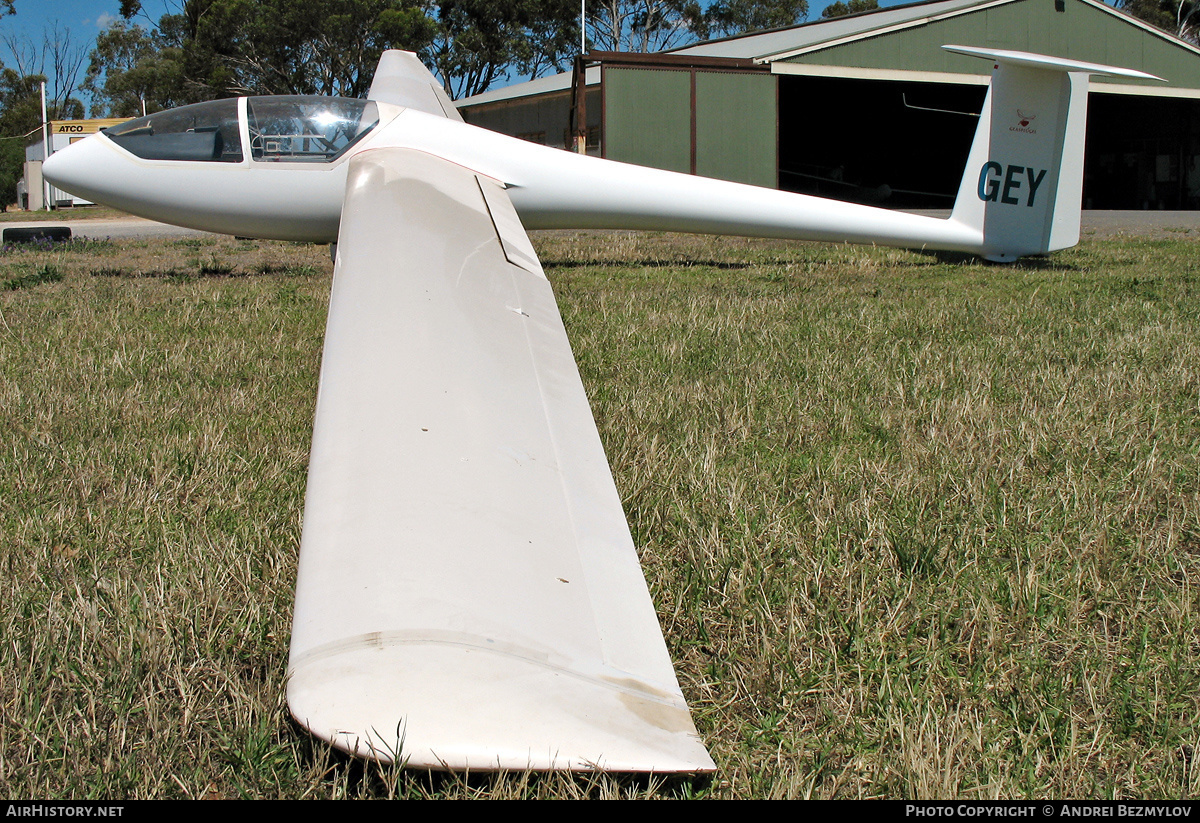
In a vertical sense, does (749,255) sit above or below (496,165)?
below

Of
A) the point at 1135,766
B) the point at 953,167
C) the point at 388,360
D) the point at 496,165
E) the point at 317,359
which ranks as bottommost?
the point at 1135,766

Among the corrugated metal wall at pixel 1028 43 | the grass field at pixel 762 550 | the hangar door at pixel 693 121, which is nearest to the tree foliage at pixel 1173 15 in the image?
the corrugated metal wall at pixel 1028 43

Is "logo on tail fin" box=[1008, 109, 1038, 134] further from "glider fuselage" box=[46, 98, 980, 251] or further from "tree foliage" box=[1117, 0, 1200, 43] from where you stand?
"tree foliage" box=[1117, 0, 1200, 43]

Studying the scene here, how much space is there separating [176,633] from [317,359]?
9.38 ft

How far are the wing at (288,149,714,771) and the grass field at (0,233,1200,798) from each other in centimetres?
22

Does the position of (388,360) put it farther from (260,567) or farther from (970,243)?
(970,243)

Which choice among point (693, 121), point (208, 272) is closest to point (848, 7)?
point (693, 121)

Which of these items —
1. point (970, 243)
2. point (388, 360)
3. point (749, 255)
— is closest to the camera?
point (388, 360)

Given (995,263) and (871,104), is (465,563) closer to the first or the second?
(995,263)

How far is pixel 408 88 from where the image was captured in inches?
421

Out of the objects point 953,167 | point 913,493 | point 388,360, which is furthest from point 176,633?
point 953,167

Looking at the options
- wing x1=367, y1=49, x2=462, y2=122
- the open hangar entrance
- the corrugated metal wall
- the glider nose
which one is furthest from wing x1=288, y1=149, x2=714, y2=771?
the open hangar entrance

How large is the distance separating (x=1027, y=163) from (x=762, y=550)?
7649 millimetres

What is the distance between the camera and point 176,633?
2.02m
